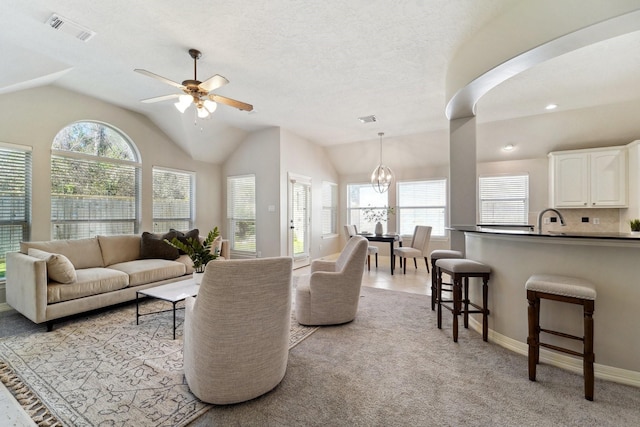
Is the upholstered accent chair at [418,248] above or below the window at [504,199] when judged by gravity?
below

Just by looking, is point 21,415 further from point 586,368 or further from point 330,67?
point 330,67

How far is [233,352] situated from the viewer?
5.37ft

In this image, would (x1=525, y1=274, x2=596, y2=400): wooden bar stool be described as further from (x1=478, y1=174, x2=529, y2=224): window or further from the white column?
(x1=478, y1=174, x2=529, y2=224): window

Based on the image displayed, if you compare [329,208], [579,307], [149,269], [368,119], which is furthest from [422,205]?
[149,269]

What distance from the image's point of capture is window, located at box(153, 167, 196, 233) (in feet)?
17.5

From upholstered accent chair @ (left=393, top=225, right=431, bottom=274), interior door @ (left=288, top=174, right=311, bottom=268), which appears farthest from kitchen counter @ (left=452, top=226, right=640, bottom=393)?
interior door @ (left=288, top=174, right=311, bottom=268)

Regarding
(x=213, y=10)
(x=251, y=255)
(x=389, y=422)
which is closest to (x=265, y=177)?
(x=251, y=255)

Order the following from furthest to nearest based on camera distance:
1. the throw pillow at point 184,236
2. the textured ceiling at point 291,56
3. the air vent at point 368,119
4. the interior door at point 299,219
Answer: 1. the interior door at point 299,219
2. the air vent at point 368,119
3. the throw pillow at point 184,236
4. the textured ceiling at point 291,56

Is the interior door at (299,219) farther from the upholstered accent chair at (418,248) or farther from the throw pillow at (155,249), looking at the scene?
the throw pillow at (155,249)

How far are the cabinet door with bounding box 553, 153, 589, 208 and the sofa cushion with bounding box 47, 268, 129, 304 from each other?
23.2 feet

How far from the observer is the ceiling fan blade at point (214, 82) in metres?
2.55

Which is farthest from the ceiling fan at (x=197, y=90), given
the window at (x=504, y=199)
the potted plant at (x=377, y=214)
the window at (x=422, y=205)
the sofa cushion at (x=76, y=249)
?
the window at (x=504, y=199)

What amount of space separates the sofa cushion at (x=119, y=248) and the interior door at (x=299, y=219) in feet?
8.87

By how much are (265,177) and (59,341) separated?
3904 mm
